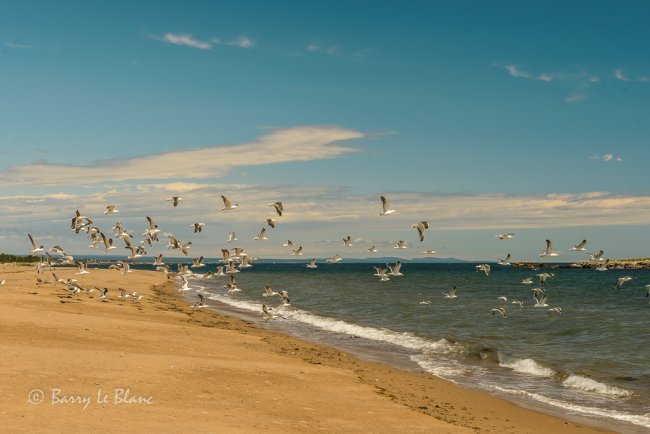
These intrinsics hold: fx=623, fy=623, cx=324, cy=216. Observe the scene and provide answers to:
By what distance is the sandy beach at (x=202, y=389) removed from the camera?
41.8 feet

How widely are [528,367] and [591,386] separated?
3.82 metres

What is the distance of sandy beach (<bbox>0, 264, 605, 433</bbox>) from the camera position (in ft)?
41.8

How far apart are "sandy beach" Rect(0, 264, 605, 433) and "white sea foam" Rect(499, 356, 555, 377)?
4.93m

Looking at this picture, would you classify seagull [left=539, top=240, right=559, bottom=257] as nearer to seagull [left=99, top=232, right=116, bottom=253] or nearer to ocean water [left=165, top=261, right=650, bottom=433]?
ocean water [left=165, top=261, right=650, bottom=433]

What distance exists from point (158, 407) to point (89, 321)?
14.5 m

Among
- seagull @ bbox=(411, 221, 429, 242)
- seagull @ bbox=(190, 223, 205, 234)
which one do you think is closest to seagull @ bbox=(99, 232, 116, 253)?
seagull @ bbox=(190, 223, 205, 234)

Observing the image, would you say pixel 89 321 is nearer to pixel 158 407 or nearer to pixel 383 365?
pixel 383 365

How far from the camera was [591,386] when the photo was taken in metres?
22.5

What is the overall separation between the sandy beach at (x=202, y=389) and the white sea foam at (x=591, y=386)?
4.52 m

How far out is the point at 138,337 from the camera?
24.3m

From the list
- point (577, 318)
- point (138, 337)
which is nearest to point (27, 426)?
point (138, 337)

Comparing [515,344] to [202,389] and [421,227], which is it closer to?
[421,227]

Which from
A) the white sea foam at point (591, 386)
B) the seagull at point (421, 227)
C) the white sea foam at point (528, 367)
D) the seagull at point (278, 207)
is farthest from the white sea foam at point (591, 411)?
the seagull at point (278, 207)

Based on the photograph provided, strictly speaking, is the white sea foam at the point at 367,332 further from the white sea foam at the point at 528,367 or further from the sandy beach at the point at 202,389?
the sandy beach at the point at 202,389
